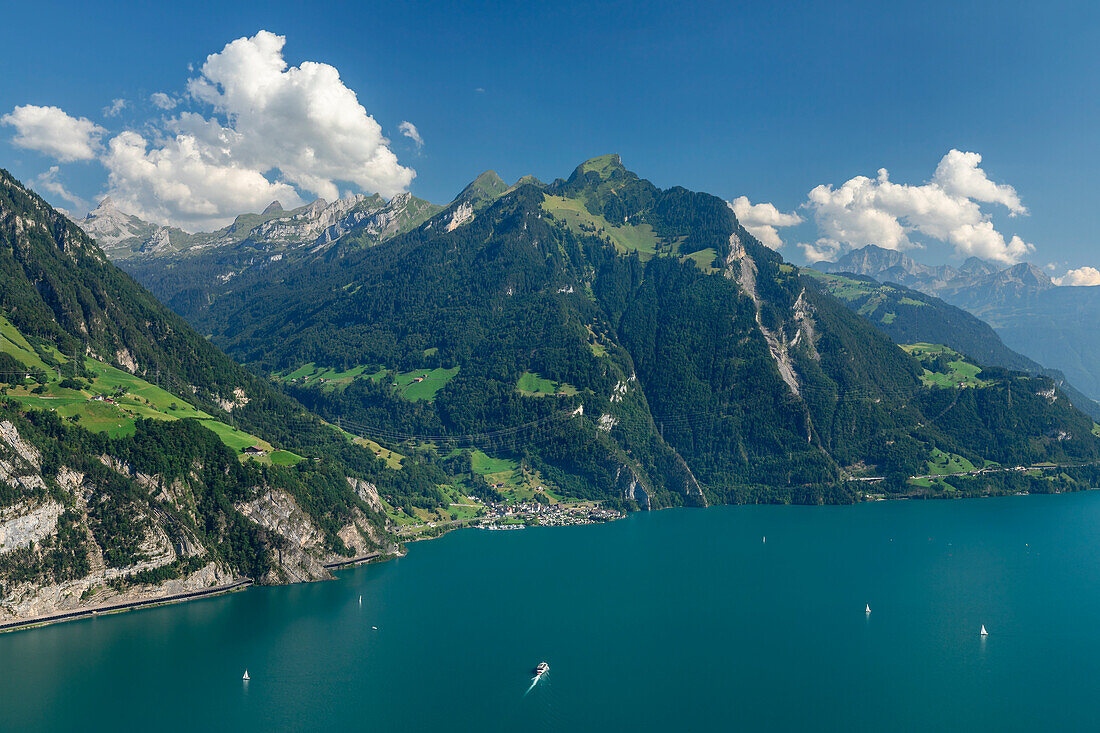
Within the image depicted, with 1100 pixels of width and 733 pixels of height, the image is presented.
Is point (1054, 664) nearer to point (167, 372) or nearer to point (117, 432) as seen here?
point (117, 432)

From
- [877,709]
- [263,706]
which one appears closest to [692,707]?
[877,709]

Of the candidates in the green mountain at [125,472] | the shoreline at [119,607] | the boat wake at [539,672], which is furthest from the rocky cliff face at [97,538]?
the boat wake at [539,672]

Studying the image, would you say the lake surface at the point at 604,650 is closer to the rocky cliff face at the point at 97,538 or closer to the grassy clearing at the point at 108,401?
the rocky cliff face at the point at 97,538

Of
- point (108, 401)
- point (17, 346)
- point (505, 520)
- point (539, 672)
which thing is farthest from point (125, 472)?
point (505, 520)

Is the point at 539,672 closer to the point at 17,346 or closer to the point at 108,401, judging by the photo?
the point at 108,401

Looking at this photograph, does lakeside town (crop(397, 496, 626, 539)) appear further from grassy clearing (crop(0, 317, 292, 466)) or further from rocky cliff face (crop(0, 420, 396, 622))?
rocky cliff face (crop(0, 420, 396, 622))

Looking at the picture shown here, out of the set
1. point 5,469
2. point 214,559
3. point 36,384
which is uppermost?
point 36,384
